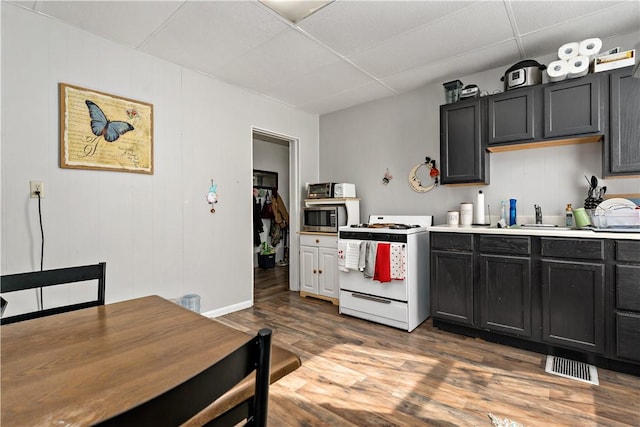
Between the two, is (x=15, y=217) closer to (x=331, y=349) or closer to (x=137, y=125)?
(x=137, y=125)

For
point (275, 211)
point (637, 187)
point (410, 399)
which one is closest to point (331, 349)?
point (410, 399)

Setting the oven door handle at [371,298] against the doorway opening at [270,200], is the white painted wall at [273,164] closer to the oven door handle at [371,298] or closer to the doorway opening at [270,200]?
the doorway opening at [270,200]

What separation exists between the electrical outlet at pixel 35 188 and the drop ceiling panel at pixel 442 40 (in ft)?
8.99

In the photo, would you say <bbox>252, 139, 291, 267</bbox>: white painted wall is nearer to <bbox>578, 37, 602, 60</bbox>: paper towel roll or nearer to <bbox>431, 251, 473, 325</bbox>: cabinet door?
<bbox>431, 251, 473, 325</bbox>: cabinet door

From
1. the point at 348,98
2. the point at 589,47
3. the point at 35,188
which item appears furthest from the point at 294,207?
the point at 589,47

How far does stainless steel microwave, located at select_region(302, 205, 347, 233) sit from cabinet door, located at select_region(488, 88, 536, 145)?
1818mm

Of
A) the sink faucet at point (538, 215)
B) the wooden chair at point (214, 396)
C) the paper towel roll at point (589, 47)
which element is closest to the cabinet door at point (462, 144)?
the sink faucet at point (538, 215)

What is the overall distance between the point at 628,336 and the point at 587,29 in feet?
7.54

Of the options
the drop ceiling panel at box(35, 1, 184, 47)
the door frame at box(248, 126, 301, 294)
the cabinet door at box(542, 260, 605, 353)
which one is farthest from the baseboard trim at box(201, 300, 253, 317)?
the cabinet door at box(542, 260, 605, 353)

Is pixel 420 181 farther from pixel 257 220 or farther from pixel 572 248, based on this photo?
pixel 257 220

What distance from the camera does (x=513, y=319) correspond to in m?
2.54

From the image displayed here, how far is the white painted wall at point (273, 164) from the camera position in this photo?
6133 mm

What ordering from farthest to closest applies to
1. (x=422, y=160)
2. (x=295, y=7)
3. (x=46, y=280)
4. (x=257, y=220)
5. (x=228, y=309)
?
(x=257, y=220)
(x=422, y=160)
(x=228, y=309)
(x=295, y=7)
(x=46, y=280)

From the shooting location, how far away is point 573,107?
8.09 ft
